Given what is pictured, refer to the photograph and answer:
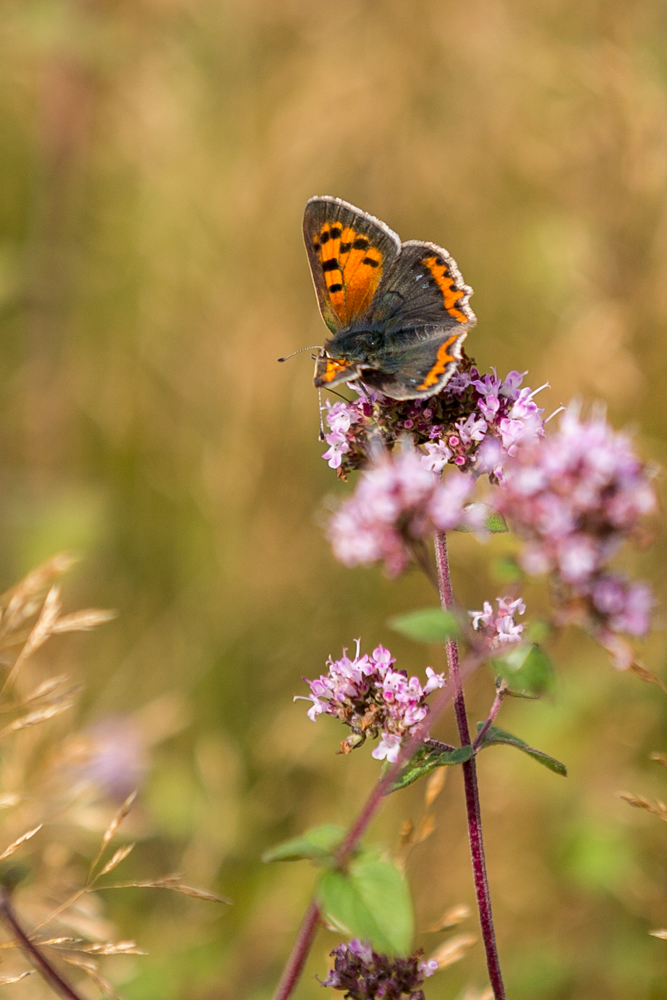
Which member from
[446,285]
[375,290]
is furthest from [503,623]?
[375,290]

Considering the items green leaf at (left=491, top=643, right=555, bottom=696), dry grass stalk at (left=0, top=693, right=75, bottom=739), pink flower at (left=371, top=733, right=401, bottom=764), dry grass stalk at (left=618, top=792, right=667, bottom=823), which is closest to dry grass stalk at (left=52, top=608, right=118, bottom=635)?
dry grass stalk at (left=0, top=693, right=75, bottom=739)

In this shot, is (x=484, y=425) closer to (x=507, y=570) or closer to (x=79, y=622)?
(x=507, y=570)

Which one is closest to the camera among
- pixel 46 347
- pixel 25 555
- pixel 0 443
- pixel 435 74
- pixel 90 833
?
pixel 90 833

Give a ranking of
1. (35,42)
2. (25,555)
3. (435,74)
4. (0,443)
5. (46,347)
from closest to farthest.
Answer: (35,42) → (25,555) → (46,347) → (0,443) → (435,74)

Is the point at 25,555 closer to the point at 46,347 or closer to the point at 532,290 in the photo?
the point at 46,347

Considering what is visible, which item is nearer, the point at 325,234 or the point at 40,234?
the point at 325,234

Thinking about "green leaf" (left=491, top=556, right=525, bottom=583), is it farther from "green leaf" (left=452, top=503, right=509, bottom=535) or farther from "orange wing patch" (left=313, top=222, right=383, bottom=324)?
"orange wing patch" (left=313, top=222, right=383, bottom=324)

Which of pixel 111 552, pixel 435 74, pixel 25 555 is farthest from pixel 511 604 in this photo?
pixel 435 74
